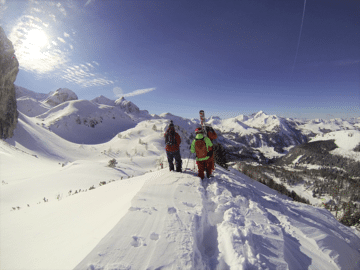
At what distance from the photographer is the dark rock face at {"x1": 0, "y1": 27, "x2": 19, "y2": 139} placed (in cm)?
2158

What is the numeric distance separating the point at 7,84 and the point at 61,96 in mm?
95548

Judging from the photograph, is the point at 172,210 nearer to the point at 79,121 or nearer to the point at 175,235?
the point at 175,235

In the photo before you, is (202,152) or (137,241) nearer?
(137,241)

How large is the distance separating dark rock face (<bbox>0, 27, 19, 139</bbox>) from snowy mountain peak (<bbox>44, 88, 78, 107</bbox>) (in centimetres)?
8605

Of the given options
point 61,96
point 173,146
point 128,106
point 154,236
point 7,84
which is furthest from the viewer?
point 128,106

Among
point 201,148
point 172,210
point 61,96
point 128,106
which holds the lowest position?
point 172,210

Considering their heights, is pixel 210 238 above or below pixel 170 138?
below

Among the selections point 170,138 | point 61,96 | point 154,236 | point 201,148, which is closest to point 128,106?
point 61,96

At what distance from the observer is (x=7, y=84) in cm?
2455

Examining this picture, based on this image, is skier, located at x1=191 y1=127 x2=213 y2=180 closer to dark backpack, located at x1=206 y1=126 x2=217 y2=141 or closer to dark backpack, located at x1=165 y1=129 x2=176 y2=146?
dark backpack, located at x1=206 y1=126 x2=217 y2=141

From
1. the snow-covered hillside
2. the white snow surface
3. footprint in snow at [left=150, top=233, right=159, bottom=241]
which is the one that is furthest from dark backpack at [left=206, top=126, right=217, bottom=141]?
the snow-covered hillside

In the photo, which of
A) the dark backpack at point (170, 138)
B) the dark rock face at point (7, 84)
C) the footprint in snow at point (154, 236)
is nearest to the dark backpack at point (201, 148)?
the dark backpack at point (170, 138)

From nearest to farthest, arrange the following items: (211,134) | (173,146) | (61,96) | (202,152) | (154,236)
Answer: (154,236), (202,152), (173,146), (211,134), (61,96)

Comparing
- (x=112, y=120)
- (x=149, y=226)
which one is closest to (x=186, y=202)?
(x=149, y=226)
